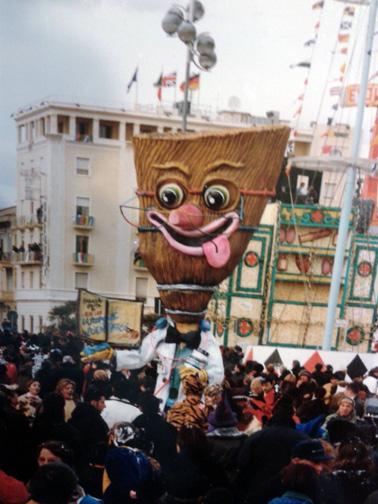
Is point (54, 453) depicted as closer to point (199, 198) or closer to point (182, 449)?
point (182, 449)

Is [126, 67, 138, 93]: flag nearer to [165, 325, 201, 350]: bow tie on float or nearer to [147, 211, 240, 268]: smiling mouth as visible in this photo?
[147, 211, 240, 268]: smiling mouth

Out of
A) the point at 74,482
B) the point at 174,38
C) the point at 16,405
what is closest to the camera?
the point at 74,482

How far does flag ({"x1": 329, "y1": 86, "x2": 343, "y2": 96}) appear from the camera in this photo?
265 inches

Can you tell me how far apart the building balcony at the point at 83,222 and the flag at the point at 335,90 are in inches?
125

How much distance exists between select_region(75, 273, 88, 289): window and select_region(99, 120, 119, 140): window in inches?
45.7

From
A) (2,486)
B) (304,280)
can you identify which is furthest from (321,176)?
(2,486)

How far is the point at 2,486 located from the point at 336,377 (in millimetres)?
3600

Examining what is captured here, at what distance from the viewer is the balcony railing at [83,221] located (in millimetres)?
5098

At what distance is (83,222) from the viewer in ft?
16.8

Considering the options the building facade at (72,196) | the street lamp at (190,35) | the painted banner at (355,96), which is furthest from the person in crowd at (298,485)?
the painted banner at (355,96)

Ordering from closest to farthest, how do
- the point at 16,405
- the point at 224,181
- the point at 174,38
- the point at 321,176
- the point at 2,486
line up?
the point at 2,486
the point at 16,405
the point at 224,181
the point at 174,38
the point at 321,176

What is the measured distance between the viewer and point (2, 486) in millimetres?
2400

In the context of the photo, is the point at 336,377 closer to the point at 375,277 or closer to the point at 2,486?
the point at 375,277

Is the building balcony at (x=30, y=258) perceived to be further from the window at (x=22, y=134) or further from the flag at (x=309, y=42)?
the flag at (x=309, y=42)
